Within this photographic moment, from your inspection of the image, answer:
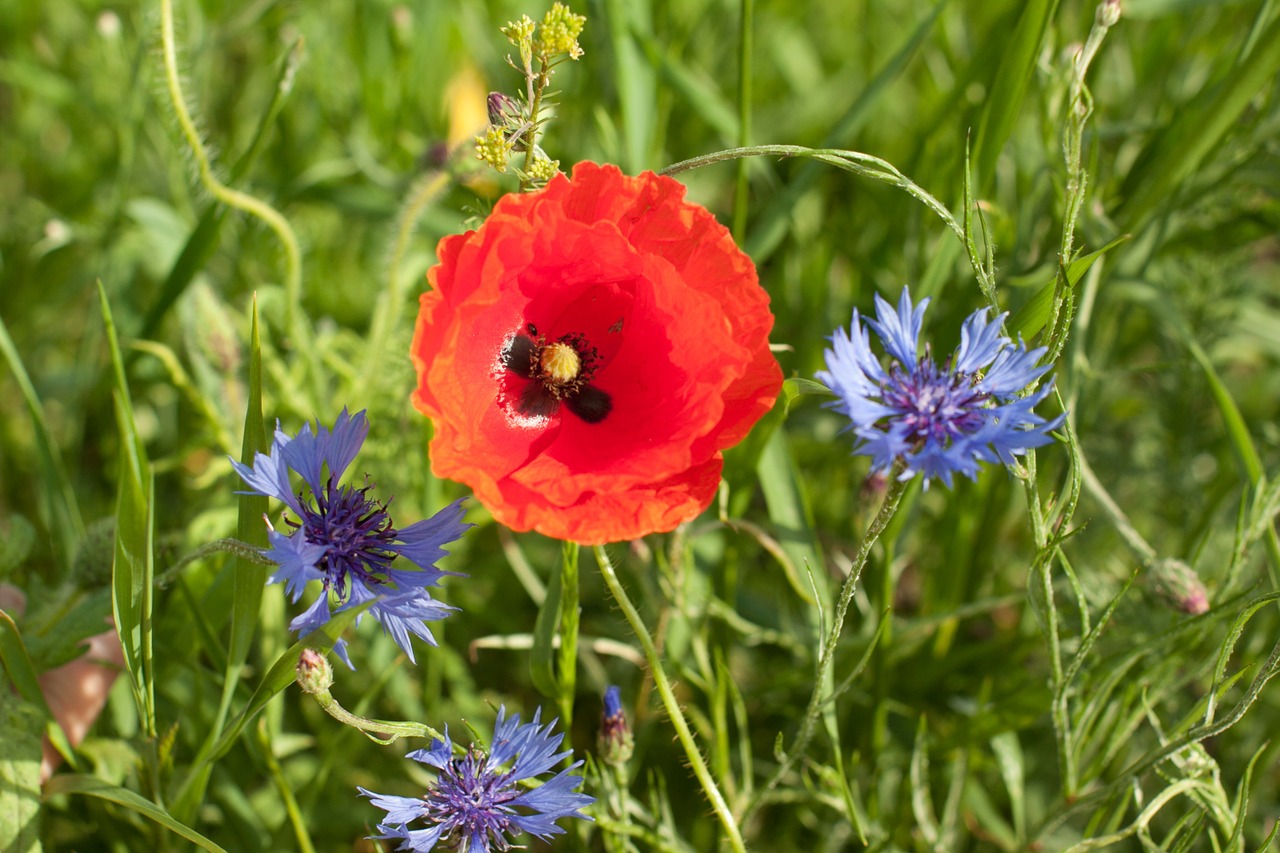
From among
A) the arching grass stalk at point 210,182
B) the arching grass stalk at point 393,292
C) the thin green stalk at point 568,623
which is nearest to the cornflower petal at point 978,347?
the thin green stalk at point 568,623

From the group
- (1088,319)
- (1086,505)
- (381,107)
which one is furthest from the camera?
(381,107)

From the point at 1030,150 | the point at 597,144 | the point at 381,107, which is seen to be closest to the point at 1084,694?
the point at 1030,150

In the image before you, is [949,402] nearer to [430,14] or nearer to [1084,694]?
[1084,694]

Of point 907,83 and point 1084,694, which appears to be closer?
point 1084,694

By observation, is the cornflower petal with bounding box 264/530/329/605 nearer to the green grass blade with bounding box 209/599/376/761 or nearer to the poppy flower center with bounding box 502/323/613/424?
the green grass blade with bounding box 209/599/376/761

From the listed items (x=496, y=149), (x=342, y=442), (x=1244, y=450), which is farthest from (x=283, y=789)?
(x=1244, y=450)

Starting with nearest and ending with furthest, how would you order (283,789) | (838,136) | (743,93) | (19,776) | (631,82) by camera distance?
(19,776), (283,789), (743,93), (838,136), (631,82)

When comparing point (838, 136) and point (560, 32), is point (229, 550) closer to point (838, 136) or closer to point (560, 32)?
point (560, 32)
